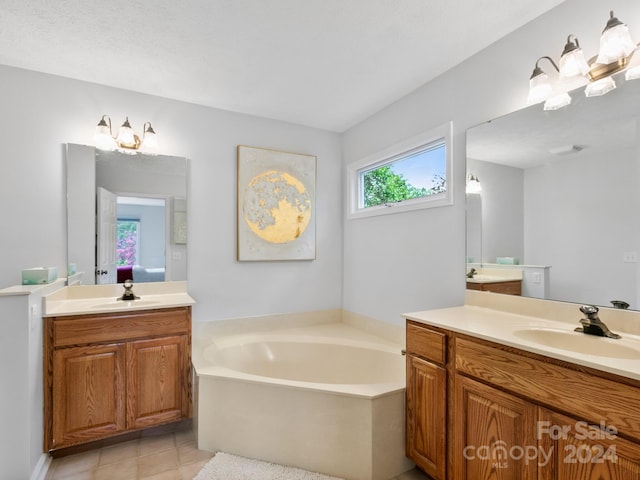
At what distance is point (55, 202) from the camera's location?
2.35 m

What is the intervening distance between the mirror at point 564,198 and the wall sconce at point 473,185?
0.03 meters

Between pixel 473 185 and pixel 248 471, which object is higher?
pixel 473 185

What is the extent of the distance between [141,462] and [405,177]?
2.75m

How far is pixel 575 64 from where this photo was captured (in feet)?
4.90

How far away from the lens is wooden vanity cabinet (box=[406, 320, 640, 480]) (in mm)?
1042

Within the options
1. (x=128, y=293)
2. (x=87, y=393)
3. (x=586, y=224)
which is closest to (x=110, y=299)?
(x=128, y=293)

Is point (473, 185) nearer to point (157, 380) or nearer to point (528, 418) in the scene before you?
point (528, 418)

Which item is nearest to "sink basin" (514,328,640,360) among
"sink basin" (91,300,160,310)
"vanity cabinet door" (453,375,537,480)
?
"vanity cabinet door" (453,375,537,480)

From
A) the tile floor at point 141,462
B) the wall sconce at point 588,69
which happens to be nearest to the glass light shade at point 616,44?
the wall sconce at point 588,69

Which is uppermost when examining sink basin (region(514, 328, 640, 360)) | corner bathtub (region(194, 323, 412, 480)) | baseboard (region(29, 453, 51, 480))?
sink basin (region(514, 328, 640, 360))

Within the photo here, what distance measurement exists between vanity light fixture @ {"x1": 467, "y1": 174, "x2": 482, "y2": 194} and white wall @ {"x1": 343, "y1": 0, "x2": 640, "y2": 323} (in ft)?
0.25

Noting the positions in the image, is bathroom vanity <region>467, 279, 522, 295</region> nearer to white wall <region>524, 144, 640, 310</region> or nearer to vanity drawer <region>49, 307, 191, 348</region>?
white wall <region>524, 144, 640, 310</region>

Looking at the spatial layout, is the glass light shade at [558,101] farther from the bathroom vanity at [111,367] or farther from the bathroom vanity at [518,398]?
the bathroom vanity at [111,367]

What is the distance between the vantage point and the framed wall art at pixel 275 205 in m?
2.99
